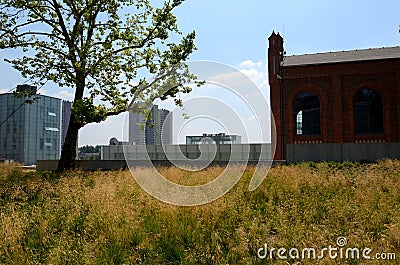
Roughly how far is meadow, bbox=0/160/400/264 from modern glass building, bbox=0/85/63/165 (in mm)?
53075

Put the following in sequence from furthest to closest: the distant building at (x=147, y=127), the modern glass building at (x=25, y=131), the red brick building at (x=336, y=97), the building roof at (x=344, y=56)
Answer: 1. the modern glass building at (x=25, y=131)
2. the building roof at (x=344, y=56)
3. the red brick building at (x=336, y=97)
4. the distant building at (x=147, y=127)

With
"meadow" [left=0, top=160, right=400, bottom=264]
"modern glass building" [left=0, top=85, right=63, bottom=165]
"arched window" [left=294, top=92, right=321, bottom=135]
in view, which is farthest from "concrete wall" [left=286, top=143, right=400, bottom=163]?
"modern glass building" [left=0, top=85, right=63, bottom=165]

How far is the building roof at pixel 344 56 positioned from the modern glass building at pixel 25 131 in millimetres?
41973

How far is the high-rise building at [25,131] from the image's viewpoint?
184ft

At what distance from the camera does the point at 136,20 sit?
63.3 ft

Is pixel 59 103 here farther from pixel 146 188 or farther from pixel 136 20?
pixel 146 188

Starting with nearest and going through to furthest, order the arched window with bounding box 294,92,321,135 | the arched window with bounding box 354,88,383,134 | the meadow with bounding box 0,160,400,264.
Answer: the meadow with bounding box 0,160,400,264
the arched window with bounding box 354,88,383,134
the arched window with bounding box 294,92,321,135

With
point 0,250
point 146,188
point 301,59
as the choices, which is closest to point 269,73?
point 301,59

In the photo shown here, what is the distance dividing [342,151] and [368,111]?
19.1ft

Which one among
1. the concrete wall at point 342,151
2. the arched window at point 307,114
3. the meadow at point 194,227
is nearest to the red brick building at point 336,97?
the arched window at point 307,114

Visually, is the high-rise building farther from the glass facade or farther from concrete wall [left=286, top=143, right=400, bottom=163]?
concrete wall [left=286, top=143, right=400, bottom=163]

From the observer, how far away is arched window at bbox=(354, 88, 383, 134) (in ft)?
93.2

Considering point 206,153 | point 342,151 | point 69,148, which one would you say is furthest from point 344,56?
point 69,148

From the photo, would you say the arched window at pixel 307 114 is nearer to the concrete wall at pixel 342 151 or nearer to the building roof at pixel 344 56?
the building roof at pixel 344 56
